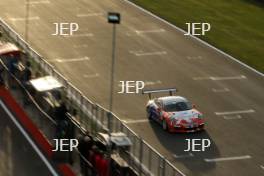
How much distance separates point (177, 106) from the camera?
43219 mm

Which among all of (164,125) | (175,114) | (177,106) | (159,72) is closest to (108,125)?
(164,125)

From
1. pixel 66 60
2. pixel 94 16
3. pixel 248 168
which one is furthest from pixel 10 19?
pixel 248 168

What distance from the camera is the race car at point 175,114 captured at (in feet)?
137

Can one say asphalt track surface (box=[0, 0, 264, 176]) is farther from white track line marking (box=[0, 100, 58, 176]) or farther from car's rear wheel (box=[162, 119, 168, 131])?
white track line marking (box=[0, 100, 58, 176])

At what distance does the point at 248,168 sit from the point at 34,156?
853cm

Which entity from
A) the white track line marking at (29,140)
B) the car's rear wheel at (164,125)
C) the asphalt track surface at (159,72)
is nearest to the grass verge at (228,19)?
the asphalt track surface at (159,72)

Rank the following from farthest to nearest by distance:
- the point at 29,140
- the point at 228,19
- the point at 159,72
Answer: the point at 228,19 < the point at 159,72 < the point at 29,140

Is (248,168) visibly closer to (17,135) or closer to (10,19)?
(17,135)

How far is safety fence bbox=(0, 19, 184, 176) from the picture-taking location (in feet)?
107

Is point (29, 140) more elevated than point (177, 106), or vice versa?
point (177, 106)

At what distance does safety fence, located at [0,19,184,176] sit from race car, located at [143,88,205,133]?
2.57 meters

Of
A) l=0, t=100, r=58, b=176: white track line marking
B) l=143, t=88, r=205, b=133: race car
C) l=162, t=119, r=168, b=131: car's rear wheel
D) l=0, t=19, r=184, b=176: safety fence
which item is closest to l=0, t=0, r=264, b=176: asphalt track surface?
l=162, t=119, r=168, b=131: car's rear wheel

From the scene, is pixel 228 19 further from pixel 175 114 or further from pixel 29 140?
pixel 29 140

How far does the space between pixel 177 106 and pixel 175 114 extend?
0.83 m
